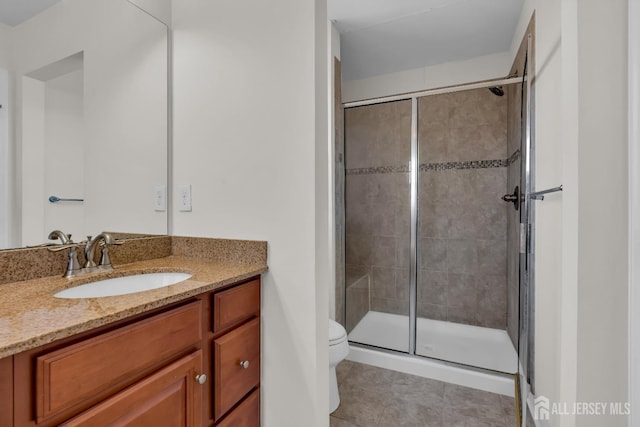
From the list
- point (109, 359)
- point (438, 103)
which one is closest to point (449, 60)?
point (438, 103)

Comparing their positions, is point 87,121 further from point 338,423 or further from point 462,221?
point 462,221

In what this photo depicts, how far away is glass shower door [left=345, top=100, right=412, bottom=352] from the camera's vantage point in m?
2.57

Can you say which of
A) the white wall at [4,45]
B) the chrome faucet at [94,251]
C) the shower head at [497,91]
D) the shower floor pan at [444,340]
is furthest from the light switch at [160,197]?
the shower head at [497,91]

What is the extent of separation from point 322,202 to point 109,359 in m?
0.79

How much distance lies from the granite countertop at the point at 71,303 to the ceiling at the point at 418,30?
76.0 inches

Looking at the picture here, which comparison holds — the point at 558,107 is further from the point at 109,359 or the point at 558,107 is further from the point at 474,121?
the point at 109,359

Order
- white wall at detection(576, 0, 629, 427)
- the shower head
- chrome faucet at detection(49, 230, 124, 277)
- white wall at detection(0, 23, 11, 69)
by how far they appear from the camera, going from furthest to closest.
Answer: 1. the shower head
2. chrome faucet at detection(49, 230, 124, 277)
3. white wall at detection(0, 23, 11, 69)
4. white wall at detection(576, 0, 629, 427)

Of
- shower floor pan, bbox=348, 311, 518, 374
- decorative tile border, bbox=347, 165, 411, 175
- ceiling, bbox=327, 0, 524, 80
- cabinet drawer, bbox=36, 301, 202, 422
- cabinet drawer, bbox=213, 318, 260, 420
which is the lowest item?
shower floor pan, bbox=348, 311, 518, 374

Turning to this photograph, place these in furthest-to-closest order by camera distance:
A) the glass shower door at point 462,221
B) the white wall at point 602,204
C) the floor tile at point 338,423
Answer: the glass shower door at point 462,221 → the floor tile at point 338,423 → the white wall at point 602,204

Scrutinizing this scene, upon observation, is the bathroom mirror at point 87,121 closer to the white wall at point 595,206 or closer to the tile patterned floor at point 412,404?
the tile patterned floor at point 412,404

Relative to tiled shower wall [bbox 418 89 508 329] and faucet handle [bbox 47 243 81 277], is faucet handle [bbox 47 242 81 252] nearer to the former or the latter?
faucet handle [bbox 47 243 81 277]

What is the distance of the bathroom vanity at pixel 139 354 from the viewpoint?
0.58m

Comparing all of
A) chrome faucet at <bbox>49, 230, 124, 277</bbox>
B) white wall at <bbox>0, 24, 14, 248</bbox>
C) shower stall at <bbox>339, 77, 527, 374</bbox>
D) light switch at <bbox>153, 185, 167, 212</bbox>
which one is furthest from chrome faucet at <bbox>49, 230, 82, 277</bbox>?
shower stall at <bbox>339, 77, 527, 374</bbox>

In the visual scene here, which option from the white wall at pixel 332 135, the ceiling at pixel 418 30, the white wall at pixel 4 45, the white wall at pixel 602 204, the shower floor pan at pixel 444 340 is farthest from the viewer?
the white wall at pixel 332 135
